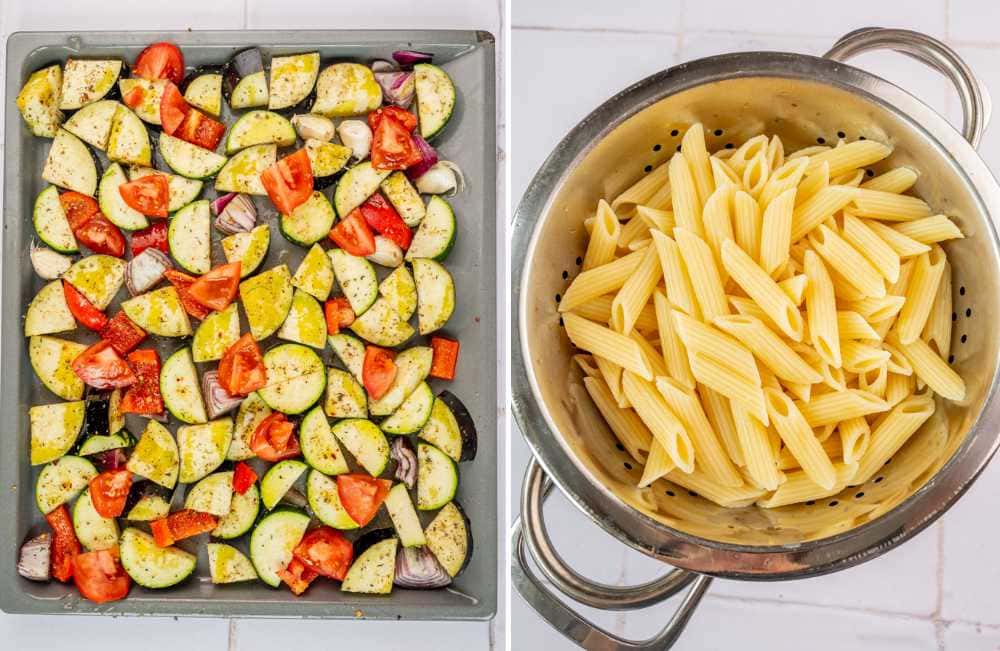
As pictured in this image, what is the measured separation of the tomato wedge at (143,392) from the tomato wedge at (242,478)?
0.57ft

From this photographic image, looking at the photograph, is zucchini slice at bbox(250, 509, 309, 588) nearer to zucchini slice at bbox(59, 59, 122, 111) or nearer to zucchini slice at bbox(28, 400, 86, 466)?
zucchini slice at bbox(28, 400, 86, 466)

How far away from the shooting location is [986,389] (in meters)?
0.88

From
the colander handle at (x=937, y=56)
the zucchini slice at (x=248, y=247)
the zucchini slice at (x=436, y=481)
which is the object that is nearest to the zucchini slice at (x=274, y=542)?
the zucchini slice at (x=436, y=481)

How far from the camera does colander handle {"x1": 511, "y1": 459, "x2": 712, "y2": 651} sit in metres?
0.92

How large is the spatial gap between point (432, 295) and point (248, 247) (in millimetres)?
327

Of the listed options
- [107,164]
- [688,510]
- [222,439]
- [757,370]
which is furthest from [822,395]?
[107,164]

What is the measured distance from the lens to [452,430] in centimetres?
155

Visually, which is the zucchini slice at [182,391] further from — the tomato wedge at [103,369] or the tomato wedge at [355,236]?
the tomato wedge at [355,236]

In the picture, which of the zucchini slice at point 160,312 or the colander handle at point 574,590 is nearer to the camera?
the colander handle at point 574,590

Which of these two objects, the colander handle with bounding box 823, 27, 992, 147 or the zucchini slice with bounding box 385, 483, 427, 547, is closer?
the colander handle with bounding box 823, 27, 992, 147

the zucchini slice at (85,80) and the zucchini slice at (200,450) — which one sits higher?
the zucchini slice at (85,80)

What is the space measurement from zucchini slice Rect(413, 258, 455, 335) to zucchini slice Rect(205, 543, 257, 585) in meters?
0.49

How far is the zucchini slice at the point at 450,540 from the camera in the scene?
1534 millimetres

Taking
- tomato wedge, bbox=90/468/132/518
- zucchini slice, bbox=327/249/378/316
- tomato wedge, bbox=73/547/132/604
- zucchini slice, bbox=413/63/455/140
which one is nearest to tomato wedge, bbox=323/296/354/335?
zucchini slice, bbox=327/249/378/316
